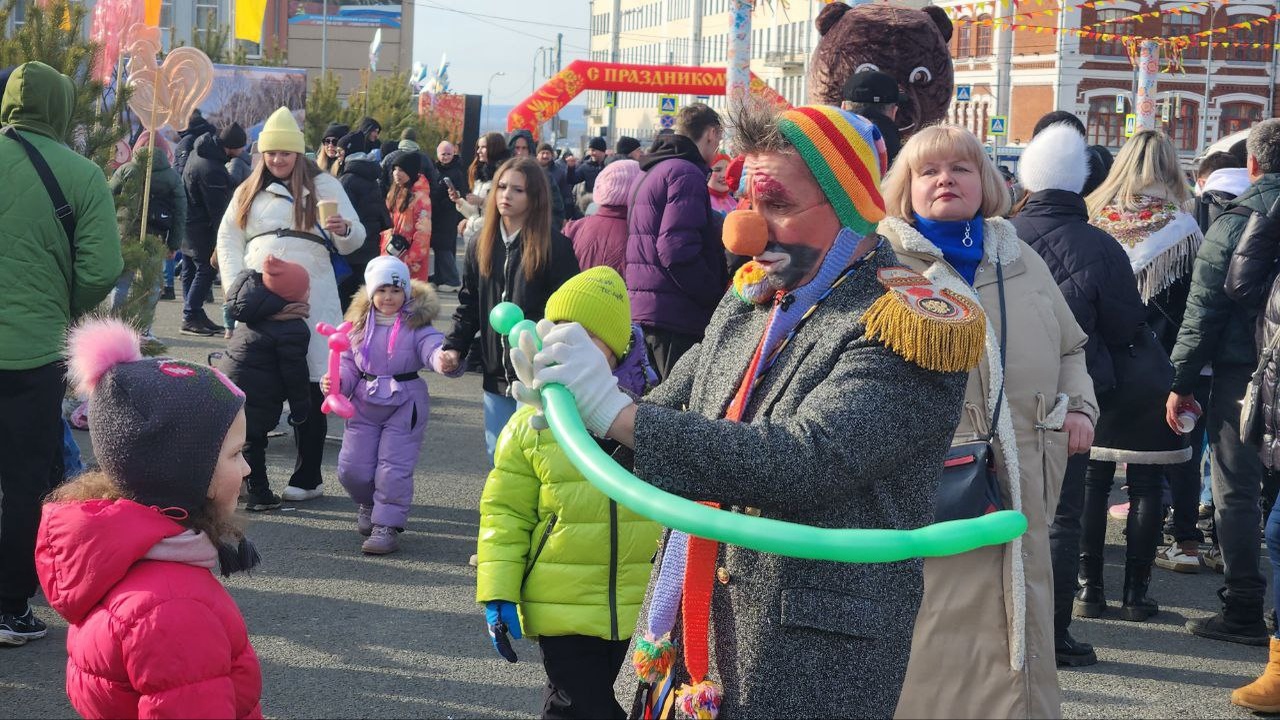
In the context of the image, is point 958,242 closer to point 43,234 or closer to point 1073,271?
point 1073,271

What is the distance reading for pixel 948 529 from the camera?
203cm

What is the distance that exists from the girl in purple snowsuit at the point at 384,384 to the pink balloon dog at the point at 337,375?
4 cm

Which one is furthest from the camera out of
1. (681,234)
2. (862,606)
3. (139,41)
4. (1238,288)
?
(139,41)

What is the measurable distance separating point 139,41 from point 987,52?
5291 centimetres

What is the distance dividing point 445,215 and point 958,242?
43.4 feet

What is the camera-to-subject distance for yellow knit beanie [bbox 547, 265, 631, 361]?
3783 millimetres

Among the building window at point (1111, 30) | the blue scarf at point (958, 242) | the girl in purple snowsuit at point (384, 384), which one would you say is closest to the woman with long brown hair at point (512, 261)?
the girl in purple snowsuit at point (384, 384)

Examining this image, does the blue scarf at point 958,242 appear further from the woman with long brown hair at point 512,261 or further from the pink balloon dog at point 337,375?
the pink balloon dog at point 337,375

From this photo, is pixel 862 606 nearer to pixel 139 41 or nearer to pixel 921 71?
pixel 921 71

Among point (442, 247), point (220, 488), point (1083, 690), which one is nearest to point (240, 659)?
point (220, 488)

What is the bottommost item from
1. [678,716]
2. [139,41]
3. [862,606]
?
[678,716]

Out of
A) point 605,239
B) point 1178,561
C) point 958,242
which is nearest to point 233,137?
point 605,239

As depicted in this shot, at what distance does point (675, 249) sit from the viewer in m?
6.79

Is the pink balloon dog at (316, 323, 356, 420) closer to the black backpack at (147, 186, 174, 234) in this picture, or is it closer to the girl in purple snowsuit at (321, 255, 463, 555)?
the girl in purple snowsuit at (321, 255, 463, 555)
